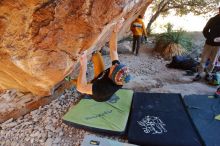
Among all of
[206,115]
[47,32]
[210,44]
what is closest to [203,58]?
[210,44]

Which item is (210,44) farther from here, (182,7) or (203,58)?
(182,7)

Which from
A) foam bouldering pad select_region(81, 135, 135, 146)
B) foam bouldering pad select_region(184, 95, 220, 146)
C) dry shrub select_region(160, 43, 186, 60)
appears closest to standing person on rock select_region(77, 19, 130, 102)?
foam bouldering pad select_region(81, 135, 135, 146)

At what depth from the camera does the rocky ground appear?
2.96m

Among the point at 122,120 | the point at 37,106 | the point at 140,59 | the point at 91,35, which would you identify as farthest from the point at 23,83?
the point at 140,59

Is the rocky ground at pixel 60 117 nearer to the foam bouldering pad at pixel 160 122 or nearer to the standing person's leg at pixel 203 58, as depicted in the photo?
the standing person's leg at pixel 203 58

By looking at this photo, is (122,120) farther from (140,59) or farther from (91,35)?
(140,59)

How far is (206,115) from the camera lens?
3.22 metres

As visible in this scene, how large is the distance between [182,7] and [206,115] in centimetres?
608

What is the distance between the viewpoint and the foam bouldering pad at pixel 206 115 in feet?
9.02

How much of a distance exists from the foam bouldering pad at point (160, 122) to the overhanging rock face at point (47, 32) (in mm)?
1332

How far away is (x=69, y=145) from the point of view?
9.44 ft

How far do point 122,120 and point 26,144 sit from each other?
1.42 m

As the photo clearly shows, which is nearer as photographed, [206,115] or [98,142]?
[98,142]

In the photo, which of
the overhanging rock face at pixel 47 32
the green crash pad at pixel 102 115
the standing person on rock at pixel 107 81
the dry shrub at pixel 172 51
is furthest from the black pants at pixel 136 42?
the overhanging rock face at pixel 47 32
